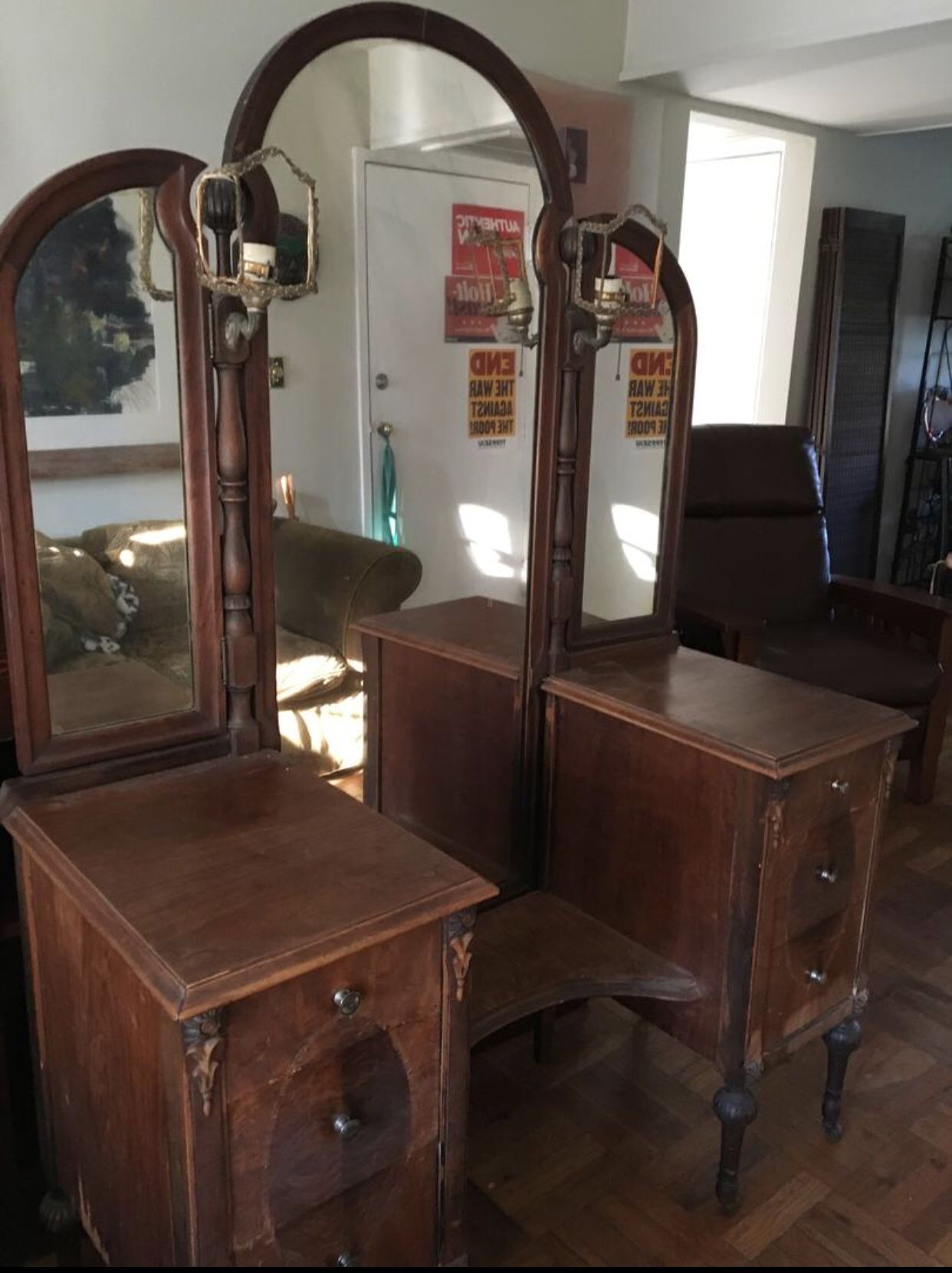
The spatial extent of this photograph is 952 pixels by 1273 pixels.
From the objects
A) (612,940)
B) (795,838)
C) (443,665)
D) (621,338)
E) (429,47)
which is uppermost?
(429,47)

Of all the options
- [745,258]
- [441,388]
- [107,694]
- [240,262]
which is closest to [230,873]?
[107,694]

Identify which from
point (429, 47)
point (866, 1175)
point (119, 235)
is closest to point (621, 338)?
point (429, 47)

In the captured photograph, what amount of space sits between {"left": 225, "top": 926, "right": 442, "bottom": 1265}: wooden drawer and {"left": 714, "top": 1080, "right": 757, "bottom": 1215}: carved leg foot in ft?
1.67

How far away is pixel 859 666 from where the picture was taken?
2.55 meters

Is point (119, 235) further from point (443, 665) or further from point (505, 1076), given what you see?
point (505, 1076)

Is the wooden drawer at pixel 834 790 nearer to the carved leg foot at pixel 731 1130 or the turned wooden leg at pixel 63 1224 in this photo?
the carved leg foot at pixel 731 1130

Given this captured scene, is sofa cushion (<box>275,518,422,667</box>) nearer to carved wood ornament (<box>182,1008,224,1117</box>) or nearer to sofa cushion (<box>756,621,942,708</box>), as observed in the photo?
→ carved wood ornament (<box>182,1008,224,1117</box>)

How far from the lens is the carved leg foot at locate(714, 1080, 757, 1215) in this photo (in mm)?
1460

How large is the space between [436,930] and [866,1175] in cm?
93

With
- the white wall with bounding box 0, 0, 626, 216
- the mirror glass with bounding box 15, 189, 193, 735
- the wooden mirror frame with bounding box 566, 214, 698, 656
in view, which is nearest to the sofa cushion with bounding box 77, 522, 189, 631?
the mirror glass with bounding box 15, 189, 193, 735

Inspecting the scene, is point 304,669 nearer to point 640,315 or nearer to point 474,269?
point 474,269

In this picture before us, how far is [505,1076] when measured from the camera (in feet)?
5.81

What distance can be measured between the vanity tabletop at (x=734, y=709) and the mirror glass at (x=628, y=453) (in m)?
0.13

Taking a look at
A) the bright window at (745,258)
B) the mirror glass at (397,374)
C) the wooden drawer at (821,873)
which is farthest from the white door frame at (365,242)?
the bright window at (745,258)
